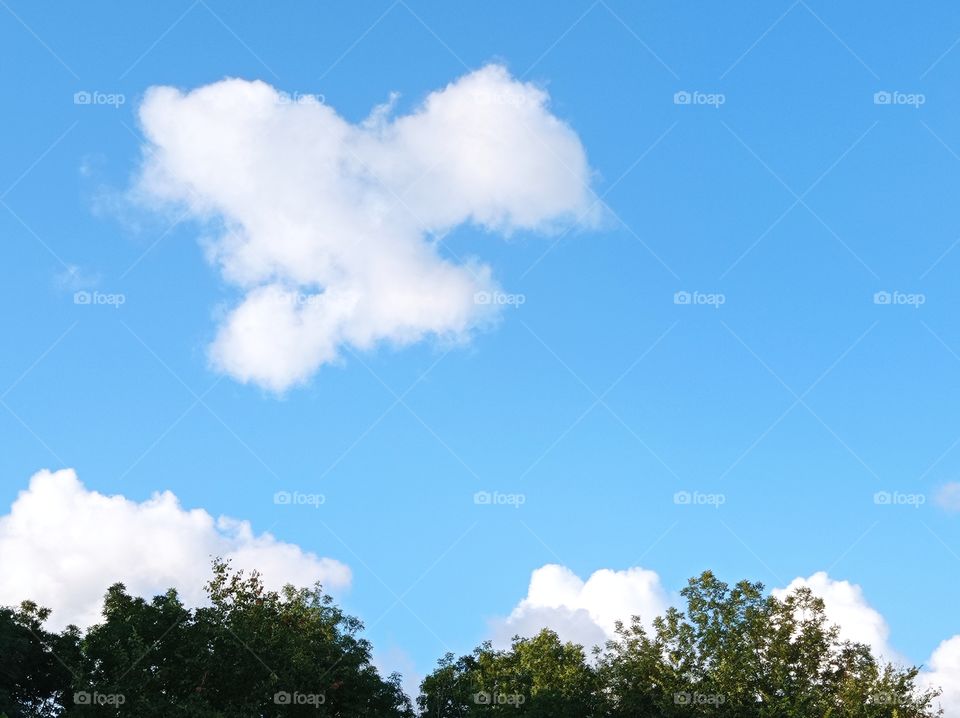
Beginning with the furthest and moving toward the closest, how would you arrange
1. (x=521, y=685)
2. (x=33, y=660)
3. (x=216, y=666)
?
(x=521, y=685) < (x=33, y=660) < (x=216, y=666)

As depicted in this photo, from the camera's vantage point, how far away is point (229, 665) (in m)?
44.8

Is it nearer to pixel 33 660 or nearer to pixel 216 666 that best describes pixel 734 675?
pixel 216 666

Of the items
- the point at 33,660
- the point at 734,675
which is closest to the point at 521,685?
the point at 734,675

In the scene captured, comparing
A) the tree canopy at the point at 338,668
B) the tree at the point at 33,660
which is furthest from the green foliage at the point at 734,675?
the tree at the point at 33,660

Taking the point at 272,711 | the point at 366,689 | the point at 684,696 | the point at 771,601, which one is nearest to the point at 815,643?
the point at 771,601

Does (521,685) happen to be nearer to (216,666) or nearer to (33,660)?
(216,666)

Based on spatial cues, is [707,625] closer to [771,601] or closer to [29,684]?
[771,601]

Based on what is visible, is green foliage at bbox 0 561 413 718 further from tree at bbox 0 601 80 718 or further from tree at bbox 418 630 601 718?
tree at bbox 418 630 601 718

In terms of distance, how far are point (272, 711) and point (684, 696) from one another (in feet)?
68.4

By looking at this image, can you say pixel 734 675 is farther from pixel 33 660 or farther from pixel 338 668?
pixel 33 660

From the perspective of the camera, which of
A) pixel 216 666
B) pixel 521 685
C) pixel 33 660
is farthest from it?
pixel 521 685

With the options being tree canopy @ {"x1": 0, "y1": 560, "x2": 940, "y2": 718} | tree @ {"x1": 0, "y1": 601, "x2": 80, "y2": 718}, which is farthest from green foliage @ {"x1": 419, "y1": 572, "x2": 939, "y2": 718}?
tree @ {"x1": 0, "y1": 601, "x2": 80, "y2": 718}

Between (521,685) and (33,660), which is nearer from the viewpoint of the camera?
(33,660)

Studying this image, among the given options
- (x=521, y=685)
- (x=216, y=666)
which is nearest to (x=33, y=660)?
(x=216, y=666)
